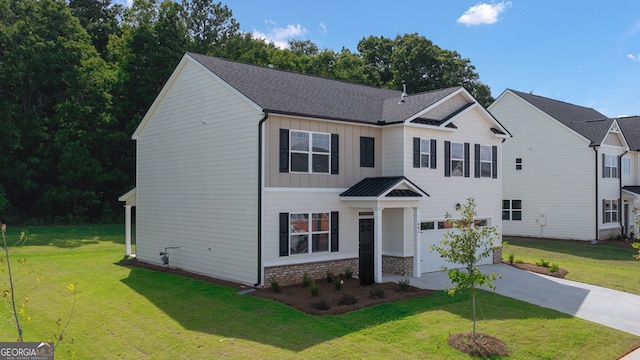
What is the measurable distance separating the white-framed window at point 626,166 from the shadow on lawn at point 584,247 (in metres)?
5.54

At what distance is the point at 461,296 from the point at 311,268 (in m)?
4.93

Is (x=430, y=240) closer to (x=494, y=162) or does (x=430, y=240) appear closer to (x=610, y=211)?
(x=494, y=162)

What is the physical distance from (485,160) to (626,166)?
58.2 feet

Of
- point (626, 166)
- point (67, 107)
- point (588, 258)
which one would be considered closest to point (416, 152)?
point (588, 258)

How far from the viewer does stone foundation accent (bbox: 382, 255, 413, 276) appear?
1814 centimetres

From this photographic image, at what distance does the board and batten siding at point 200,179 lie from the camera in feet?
53.1

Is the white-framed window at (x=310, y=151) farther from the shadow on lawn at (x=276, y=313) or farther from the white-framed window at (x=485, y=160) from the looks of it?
the white-framed window at (x=485, y=160)

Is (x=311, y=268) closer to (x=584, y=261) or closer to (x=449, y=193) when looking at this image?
(x=449, y=193)

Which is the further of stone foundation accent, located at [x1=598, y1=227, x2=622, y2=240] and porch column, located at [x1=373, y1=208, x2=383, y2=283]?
stone foundation accent, located at [x1=598, y1=227, x2=622, y2=240]

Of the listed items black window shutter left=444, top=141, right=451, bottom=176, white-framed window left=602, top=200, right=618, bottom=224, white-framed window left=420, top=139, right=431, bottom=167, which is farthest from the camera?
white-framed window left=602, top=200, right=618, bottom=224

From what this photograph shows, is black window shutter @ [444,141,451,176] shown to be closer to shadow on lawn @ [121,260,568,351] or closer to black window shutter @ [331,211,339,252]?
black window shutter @ [331,211,339,252]

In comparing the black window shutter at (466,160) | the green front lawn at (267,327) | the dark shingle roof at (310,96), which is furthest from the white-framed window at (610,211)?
the green front lawn at (267,327)

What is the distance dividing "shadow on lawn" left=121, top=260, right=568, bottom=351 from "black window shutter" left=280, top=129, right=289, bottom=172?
163 inches

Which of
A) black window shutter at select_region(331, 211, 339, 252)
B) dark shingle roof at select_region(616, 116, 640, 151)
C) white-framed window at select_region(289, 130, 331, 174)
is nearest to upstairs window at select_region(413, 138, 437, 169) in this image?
white-framed window at select_region(289, 130, 331, 174)
